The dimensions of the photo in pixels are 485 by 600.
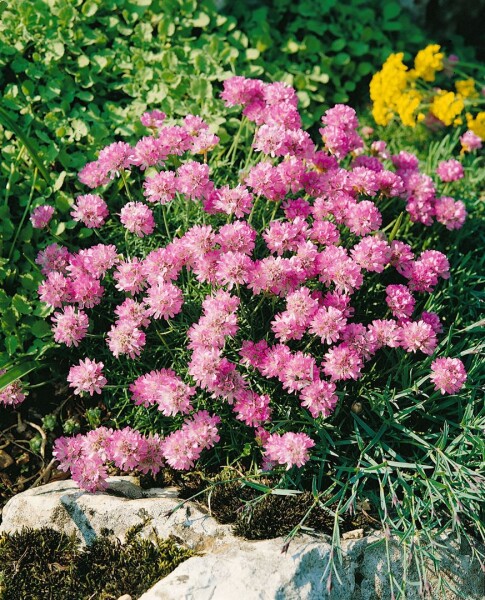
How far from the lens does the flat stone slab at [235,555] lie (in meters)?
2.21

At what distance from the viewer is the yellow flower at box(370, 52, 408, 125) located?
4.04 m

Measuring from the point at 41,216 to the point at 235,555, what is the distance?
1.73 m

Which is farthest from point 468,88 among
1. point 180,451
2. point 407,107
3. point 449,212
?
point 180,451

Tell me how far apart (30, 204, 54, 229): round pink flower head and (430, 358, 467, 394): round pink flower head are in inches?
72.3

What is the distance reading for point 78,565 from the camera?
244cm

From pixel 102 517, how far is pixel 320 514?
83 centimetres

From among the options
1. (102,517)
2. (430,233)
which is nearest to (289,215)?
(430,233)

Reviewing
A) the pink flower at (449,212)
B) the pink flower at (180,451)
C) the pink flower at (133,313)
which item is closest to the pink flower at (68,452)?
the pink flower at (180,451)

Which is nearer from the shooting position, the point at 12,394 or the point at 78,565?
the point at 78,565

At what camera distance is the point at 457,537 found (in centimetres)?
257

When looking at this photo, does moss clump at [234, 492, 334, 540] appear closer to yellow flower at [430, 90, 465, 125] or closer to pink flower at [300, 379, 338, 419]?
pink flower at [300, 379, 338, 419]

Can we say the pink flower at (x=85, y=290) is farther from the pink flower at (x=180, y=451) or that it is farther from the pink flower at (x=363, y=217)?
the pink flower at (x=363, y=217)

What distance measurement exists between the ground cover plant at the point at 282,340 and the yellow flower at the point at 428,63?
139 centimetres

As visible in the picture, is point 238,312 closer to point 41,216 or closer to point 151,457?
point 151,457
